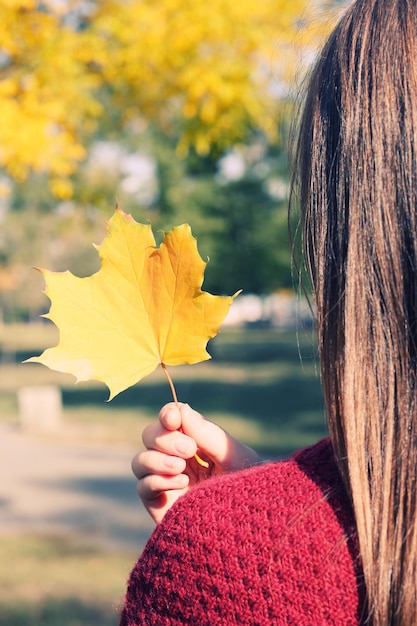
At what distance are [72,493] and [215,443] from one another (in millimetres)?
7049

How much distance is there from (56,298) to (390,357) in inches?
20.9

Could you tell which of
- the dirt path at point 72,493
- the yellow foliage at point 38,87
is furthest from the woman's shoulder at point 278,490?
the dirt path at point 72,493

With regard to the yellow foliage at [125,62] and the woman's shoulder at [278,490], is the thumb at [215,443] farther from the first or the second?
the yellow foliage at [125,62]

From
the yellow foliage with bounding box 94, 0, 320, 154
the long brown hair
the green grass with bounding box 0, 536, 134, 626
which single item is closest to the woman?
the long brown hair

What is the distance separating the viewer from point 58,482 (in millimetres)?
8609

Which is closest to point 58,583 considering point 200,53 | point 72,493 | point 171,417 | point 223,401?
point 72,493

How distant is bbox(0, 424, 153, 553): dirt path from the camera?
6685 millimetres

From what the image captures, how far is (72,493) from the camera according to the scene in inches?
317

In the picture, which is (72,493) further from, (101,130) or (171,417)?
(171,417)

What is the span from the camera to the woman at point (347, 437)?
3.06ft

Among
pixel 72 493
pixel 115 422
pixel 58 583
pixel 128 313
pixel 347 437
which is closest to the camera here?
pixel 347 437

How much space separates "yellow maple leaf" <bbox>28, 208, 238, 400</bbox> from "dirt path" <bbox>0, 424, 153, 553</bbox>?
5.22 meters

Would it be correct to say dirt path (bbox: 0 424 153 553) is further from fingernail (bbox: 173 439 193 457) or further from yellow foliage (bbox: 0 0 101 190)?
fingernail (bbox: 173 439 193 457)

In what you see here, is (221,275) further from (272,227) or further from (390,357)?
(390,357)
